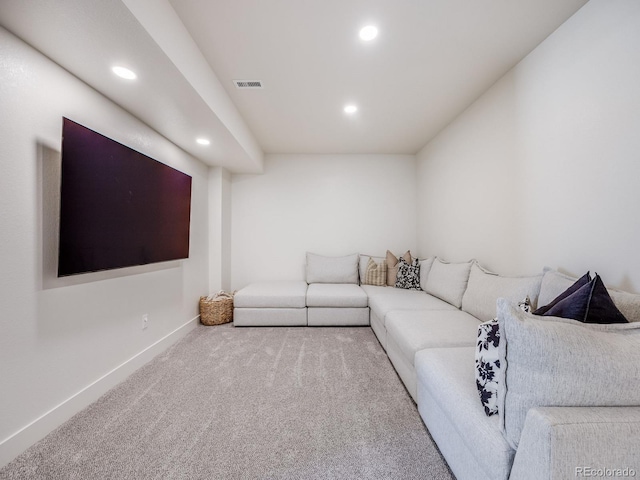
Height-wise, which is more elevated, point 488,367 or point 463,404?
point 488,367

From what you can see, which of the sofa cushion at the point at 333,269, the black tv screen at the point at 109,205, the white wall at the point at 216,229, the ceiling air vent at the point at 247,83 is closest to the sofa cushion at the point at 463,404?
the black tv screen at the point at 109,205

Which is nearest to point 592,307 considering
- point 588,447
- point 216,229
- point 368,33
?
point 588,447

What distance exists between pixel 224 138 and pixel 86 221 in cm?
155

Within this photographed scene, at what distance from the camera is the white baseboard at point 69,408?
141cm

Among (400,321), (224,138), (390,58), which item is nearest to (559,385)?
(400,321)

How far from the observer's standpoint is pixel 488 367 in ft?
3.47

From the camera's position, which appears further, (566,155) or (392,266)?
(392,266)

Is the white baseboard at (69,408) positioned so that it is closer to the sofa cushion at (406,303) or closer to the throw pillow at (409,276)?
the sofa cushion at (406,303)

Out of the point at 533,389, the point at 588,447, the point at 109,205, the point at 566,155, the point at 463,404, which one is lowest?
the point at 463,404

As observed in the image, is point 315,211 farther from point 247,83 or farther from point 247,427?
point 247,427

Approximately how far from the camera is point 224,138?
9.28 ft

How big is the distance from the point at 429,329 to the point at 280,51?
2352 mm

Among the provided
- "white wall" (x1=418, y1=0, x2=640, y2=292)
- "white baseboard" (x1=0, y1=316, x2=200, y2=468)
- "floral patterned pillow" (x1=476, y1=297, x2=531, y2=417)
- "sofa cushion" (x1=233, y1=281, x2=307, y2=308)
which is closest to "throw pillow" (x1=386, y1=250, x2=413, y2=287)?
"white wall" (x1=418, y1=0, x2=640, y2=292)

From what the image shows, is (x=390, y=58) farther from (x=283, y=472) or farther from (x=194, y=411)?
(x=194, y=411)
